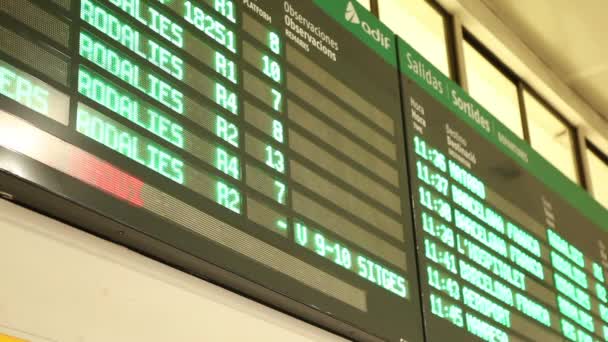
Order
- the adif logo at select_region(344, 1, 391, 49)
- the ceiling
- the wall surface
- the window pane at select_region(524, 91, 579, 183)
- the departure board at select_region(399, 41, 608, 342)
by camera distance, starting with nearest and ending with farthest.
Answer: the wall surface
the departure board at select_region(399, 41, 608, 342)
the adif logo at select_region(344, 1, 391, 49)
the ceiling
the window pane at select_region(524, 91, 579, 183)

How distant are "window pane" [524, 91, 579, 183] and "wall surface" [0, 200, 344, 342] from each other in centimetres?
269

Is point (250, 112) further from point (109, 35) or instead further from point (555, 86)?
point (555, 86)

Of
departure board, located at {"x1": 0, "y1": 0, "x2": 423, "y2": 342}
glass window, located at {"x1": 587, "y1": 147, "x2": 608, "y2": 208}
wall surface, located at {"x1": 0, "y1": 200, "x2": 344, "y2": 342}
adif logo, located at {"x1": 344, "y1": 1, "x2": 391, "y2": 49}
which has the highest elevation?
glass window, located at {"x1": 587, "y1": 147, "x2": 608, "y2": 208}

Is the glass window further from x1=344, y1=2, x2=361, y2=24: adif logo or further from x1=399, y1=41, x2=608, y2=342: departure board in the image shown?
x1=344, y1=2, x2=361, y2=24: adif logo

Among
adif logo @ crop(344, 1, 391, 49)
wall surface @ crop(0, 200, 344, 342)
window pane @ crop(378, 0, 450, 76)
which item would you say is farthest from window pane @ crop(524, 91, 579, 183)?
wall surface @ crop(0, 200, 344, 342)

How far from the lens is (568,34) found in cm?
449

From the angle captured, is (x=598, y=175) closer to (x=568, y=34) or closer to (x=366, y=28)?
(x=568, y=34)

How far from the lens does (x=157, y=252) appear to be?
7.11 ft

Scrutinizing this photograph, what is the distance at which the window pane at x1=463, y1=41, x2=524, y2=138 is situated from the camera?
436cm

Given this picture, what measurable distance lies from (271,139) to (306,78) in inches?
13.3

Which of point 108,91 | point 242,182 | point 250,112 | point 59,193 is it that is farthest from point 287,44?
point 59,193

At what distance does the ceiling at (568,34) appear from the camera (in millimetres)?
4309

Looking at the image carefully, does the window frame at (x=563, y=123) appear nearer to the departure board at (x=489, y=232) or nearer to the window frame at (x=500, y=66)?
the window frame at (x=500, y=66)

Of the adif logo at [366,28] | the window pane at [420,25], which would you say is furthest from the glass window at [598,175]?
the adif logo at [366,28]
